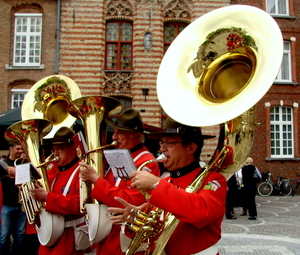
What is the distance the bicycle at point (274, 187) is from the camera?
50.6 feet

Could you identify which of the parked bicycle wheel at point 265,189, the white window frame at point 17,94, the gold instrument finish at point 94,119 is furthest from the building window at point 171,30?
the gold instrument finish at point 94,119

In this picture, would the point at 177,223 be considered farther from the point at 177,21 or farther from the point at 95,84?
the point at 177,21

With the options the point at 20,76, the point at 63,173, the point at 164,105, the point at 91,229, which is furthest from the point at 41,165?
the point at 20,76

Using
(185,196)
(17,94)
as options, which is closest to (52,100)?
(185,196)

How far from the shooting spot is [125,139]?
3127mm

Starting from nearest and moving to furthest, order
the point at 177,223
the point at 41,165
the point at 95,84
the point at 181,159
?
the point at 177,223 < the point at 181,159 < the point at 41,165 < the point at 95,84

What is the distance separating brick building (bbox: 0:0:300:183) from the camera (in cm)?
1565

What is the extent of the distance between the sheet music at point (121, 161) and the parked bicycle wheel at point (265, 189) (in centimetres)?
1432

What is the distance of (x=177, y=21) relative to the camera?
16266 millimetres

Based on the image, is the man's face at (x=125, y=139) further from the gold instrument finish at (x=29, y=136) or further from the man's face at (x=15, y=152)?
the man's face at (x=15, y=152)

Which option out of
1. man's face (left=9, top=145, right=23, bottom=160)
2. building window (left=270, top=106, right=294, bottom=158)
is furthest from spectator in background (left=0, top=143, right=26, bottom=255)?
building window (left=270, top=106, right=294, bottom=158)

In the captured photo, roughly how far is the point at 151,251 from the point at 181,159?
2.11 feet

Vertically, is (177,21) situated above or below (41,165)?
above

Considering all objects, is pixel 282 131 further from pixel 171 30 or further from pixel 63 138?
pixel 63 138
